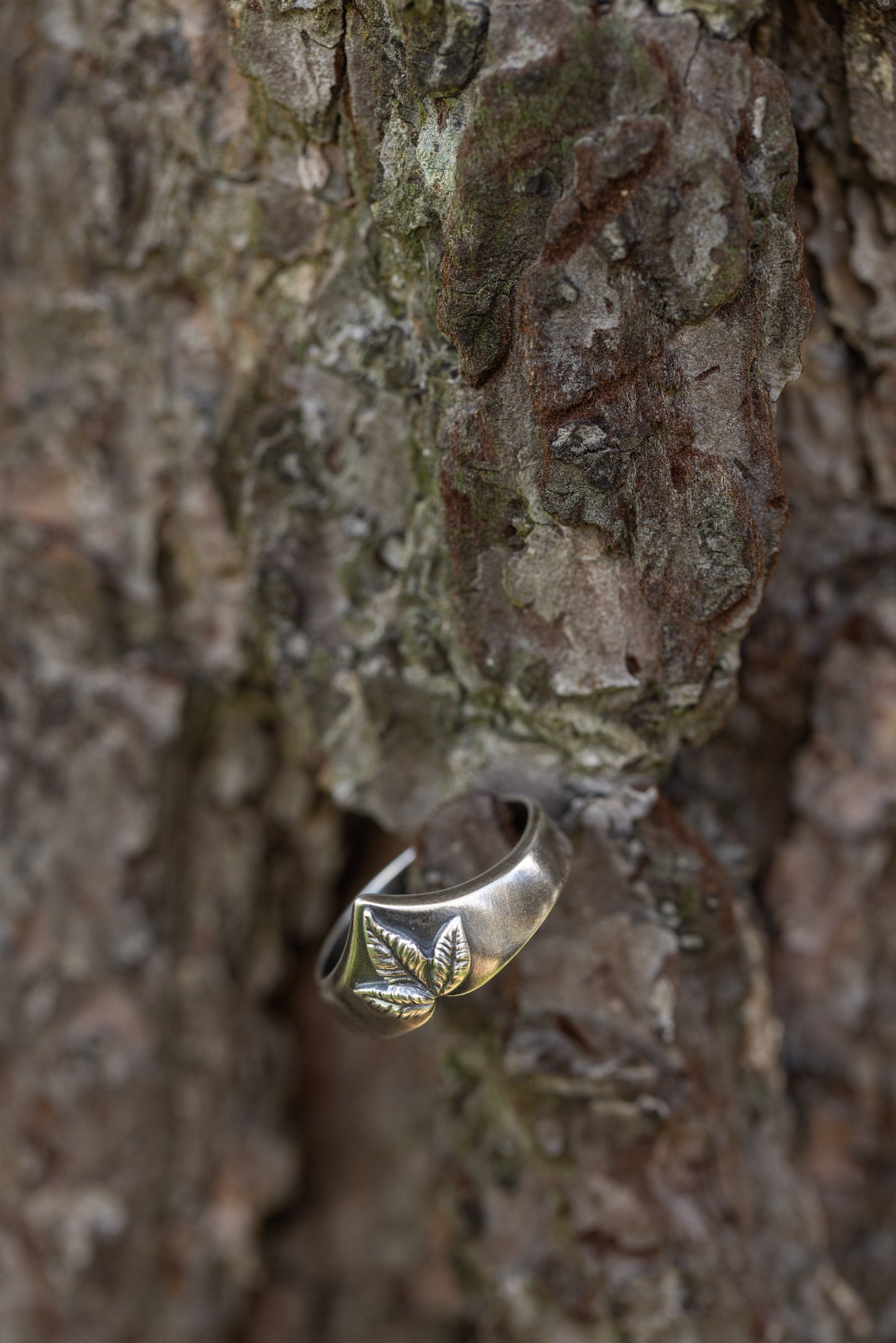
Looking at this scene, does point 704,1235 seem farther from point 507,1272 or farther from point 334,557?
point 334,557

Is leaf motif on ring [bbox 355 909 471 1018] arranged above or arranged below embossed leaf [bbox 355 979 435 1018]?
above

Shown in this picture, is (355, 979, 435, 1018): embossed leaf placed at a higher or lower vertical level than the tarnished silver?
lower

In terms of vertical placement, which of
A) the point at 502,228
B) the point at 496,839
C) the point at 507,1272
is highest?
the point at 502,228

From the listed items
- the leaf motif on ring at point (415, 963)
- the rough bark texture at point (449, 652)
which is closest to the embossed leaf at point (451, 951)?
the leaf motif on ring at point (415, 963)

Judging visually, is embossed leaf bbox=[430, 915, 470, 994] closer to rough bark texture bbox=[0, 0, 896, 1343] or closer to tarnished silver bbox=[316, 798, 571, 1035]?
tarnished silver bbox=[316, 798, 571, 1035]

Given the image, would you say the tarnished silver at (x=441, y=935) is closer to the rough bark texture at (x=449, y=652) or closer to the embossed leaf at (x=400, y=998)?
the embossed leaf at (x=400, y=998)

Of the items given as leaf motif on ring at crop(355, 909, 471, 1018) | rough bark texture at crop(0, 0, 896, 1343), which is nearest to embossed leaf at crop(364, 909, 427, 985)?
leaf motif on ring at crop(355, 909, 471, 1018)

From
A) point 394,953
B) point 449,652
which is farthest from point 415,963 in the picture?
point 449,652

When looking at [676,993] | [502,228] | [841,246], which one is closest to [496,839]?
[676,993]
